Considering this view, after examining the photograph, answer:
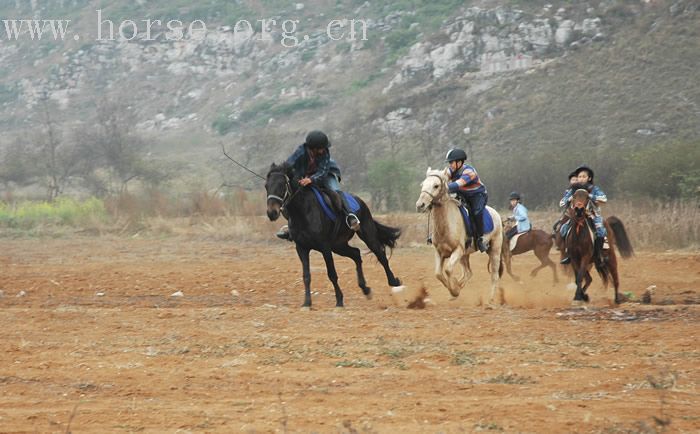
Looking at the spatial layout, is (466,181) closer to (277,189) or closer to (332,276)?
(332,276)

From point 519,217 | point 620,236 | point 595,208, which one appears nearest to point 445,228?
point 595,208

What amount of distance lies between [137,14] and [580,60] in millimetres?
56238

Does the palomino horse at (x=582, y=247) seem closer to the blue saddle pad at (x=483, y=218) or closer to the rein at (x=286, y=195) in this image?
the blue saddle pad at (x=483, y=218)

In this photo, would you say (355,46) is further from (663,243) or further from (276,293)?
(276,293)

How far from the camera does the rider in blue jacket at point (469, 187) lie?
14258 mm

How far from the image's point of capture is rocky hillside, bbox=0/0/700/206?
5241 cm

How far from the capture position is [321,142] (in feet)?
45.6

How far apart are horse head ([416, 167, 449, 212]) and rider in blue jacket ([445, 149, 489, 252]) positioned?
21cm

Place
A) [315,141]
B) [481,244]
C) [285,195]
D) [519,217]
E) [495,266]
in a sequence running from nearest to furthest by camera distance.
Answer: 1. [285,195]
2. [315,141]
3. [481,244]
4. [495,266]
5. [519,217]

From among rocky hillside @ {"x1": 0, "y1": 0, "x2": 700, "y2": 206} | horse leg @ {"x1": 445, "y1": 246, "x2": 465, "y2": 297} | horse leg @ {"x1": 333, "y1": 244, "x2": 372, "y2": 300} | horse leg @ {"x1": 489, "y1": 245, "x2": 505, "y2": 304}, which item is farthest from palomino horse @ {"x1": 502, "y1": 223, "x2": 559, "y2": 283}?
rocky hillside @ {"x1": 0, "y1": 0, "x2": 700, "y2": 206}

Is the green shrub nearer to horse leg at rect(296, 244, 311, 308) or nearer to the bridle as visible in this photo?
horse leg at rect(296, 244, 311, 308)

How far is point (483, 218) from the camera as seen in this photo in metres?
14.8

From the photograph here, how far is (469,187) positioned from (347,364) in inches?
234

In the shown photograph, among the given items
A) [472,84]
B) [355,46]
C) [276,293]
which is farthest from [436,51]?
[276,293]
